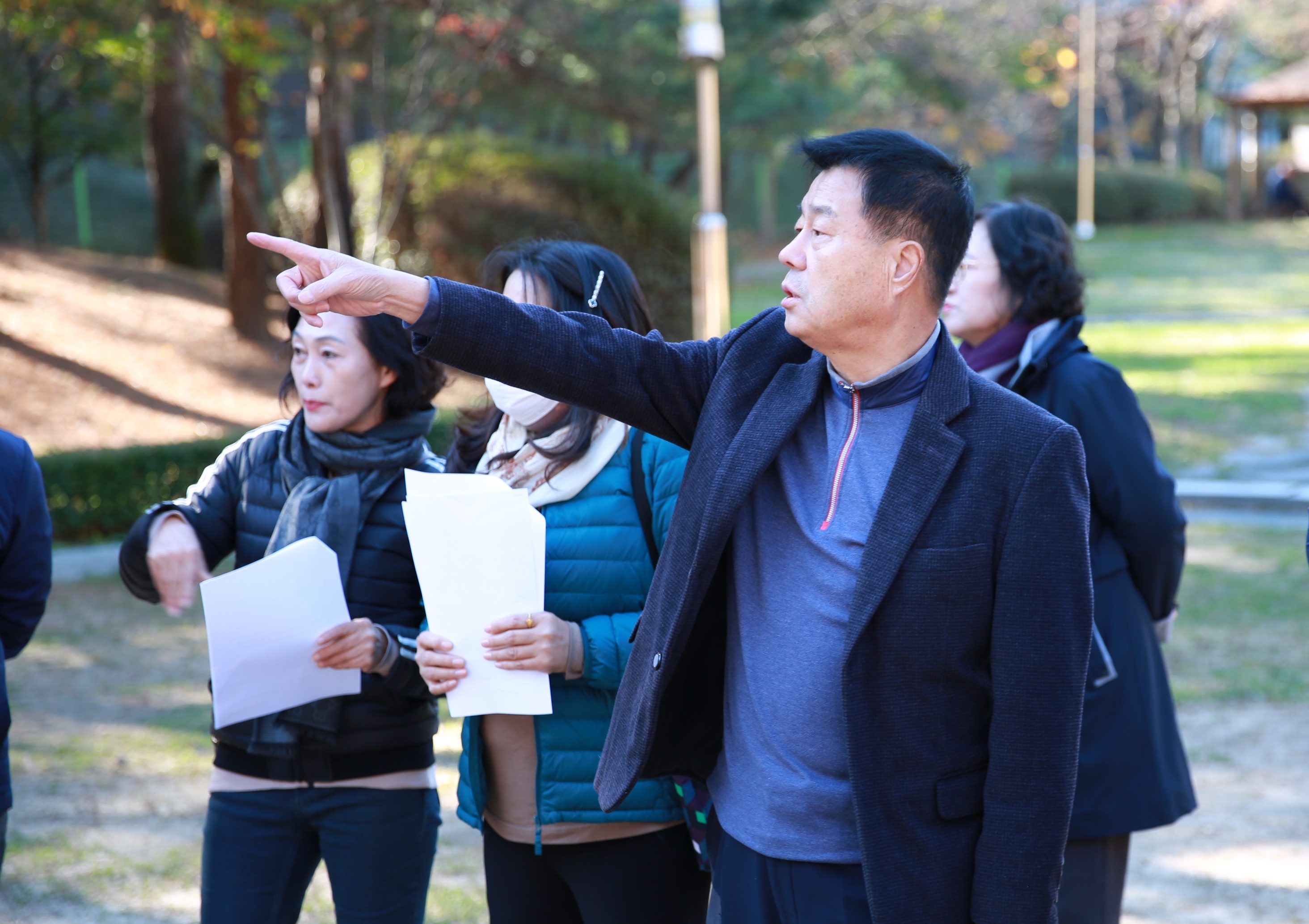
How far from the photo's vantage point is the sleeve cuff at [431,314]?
195 centimetres

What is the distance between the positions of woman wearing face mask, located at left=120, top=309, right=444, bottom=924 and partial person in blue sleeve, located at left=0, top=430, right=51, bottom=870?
214 mm

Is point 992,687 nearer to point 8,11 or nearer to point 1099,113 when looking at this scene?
point 8,11

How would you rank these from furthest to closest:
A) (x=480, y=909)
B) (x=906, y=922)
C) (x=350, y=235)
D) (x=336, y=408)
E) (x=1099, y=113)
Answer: (x=1099, y=113)
(x=350, y=235)
(x=480, y=909)
(x=336, y=408)
(x=906, y=922)

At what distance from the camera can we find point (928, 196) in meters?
2.04

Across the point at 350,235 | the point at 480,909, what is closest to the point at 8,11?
the point at 350,235

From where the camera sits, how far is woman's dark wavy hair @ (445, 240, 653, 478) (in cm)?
266

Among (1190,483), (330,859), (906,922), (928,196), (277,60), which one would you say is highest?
(277,60)

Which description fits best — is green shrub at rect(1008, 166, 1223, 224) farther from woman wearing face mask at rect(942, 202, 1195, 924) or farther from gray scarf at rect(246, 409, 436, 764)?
gray scarf at rect(246, 409, 436, 764)

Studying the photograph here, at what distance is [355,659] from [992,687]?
1.33m

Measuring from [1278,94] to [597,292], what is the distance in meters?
38.8

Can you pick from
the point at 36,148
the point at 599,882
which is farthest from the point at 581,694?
the point at 36,148

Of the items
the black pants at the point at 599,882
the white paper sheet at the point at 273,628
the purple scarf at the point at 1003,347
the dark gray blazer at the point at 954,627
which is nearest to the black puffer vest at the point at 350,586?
the white paper sheet at the point at 273,628

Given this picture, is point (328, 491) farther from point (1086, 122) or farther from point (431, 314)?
point (1086, 122)

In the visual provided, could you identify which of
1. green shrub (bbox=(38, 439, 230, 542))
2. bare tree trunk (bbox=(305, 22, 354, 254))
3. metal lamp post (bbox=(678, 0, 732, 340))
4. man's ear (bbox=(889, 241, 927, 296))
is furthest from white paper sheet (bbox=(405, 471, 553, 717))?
bare tree trunk (bbox=(305, 22, 354, 254))
